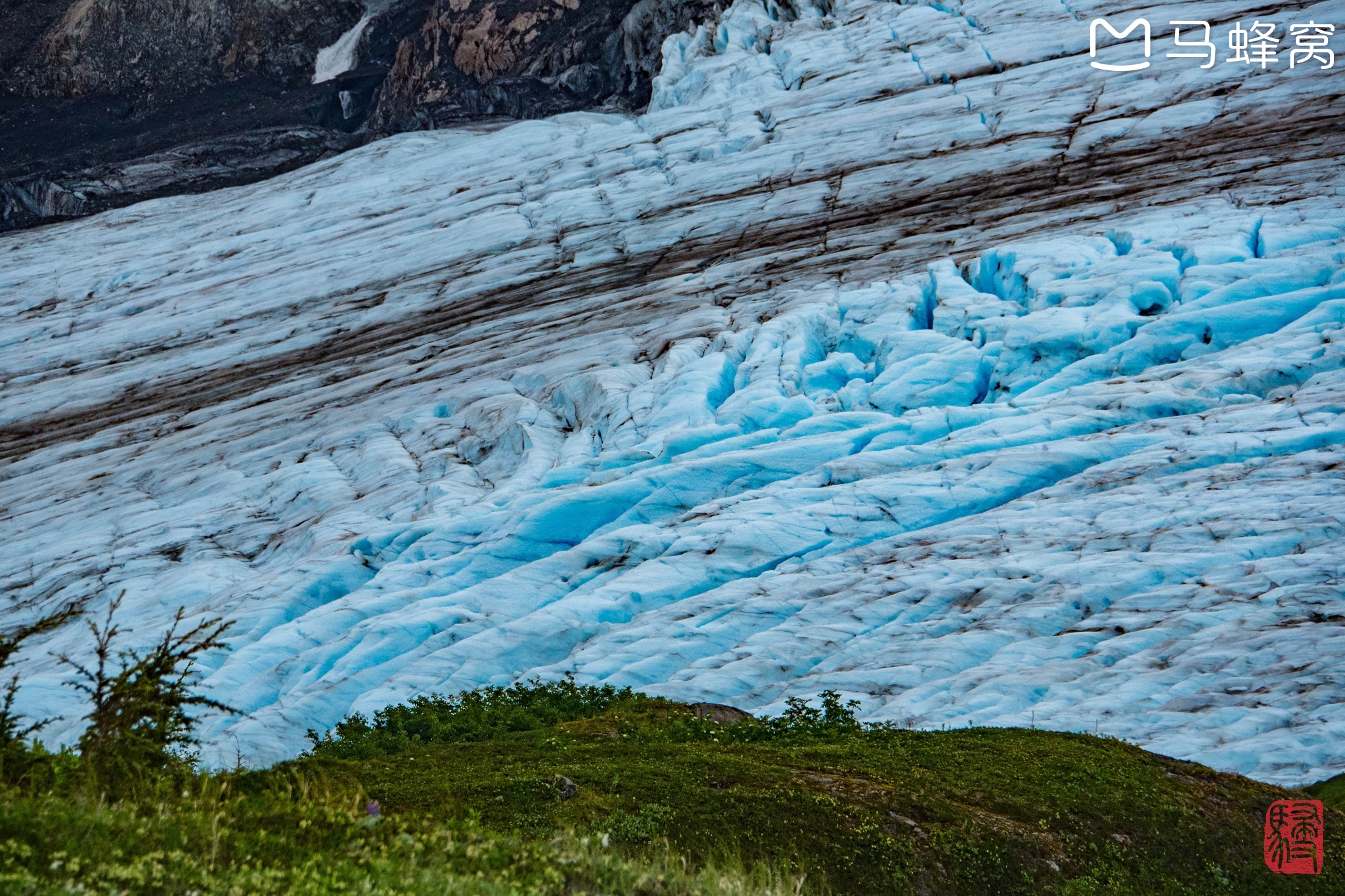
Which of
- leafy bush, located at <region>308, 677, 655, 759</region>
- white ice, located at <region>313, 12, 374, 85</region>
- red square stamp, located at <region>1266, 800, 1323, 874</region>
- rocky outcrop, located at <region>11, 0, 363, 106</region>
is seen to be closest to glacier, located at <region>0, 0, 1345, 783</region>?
leafy bush, located at <region>308, 677, 655, 759</region>

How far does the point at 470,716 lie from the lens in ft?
40.4

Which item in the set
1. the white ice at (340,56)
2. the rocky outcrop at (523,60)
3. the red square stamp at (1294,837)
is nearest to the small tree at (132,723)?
the red square stamp at (1294,837)

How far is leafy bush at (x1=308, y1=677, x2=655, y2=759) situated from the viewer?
A: 11578 mm

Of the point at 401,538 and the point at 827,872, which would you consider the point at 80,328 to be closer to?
the point at 401,538

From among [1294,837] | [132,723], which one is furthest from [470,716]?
[1294,837]

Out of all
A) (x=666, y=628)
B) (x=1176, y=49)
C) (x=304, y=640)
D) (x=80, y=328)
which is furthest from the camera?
(x=80, y=328)

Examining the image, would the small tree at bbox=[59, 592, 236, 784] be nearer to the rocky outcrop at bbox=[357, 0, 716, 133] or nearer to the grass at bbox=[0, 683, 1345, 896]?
the grass at bbox=[0, 683, 1345, 896]

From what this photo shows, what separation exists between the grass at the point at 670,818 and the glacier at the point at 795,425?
82.0 inches

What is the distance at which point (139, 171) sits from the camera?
50.6 meters

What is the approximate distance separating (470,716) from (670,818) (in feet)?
16.7

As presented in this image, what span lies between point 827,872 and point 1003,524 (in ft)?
30.9

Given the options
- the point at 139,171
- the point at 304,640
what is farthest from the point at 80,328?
the point at 304,640

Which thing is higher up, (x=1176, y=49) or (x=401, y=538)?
(x=1176, y=49)

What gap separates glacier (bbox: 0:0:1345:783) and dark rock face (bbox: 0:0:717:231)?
50.1 feet
